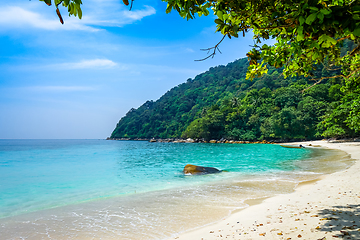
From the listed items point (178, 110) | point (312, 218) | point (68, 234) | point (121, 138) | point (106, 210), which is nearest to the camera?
point (312, 218)

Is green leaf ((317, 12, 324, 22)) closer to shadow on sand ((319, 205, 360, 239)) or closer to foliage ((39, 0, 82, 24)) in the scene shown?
foliage ((39, 0, 82, 24))

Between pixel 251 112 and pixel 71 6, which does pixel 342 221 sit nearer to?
pixel 71 6

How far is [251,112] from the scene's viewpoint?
65875mm

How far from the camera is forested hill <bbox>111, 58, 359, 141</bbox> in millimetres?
47250

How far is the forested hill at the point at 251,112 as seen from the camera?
155ft

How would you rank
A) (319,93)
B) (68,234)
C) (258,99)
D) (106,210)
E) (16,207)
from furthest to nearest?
(258,99), (319,93), (16,207), (106,210), (68,234)

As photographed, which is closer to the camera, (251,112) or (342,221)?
(342,221)

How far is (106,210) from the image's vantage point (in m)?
6.30

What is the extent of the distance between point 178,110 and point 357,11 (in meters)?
113

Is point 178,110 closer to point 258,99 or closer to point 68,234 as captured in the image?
point 258,99

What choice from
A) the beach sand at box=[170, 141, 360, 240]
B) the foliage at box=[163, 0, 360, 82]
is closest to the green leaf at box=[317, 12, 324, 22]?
the foliage at box=[163, 0, 360, 82]

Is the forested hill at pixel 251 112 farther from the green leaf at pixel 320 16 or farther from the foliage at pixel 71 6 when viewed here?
the foliage at pixel 71 6

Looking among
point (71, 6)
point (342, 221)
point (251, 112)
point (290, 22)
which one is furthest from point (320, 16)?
point (251, 112)

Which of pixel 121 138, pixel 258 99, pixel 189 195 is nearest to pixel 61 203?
pixel 189 195
